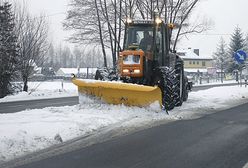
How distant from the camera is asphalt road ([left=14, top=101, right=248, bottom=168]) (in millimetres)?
6797

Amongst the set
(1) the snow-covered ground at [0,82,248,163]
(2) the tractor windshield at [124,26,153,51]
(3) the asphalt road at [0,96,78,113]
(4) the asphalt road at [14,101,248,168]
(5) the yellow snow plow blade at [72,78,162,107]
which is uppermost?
(2) the tractor windshield at [124,26,153,51]

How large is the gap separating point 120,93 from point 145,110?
970mm

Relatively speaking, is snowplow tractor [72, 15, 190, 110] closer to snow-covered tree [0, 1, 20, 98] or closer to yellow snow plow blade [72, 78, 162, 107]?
yellow snow plow blade [72, 78, 162, 107]

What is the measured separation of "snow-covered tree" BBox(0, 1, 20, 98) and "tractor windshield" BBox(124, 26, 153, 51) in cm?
1191

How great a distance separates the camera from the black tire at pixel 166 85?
14086 millimetres

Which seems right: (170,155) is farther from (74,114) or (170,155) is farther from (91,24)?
(91,24)

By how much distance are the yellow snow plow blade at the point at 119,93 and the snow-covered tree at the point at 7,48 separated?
12.3m

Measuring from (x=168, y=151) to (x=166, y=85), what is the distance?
648 centimetres

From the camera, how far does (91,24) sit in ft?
99.8

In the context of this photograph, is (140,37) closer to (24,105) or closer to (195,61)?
(24,105)

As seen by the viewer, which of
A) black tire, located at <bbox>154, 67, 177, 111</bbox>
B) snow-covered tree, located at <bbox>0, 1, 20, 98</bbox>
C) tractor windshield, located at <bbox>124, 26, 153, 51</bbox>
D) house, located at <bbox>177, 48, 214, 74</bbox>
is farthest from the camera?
house, located at <bbox>177, 48, 214, 74</bbox>

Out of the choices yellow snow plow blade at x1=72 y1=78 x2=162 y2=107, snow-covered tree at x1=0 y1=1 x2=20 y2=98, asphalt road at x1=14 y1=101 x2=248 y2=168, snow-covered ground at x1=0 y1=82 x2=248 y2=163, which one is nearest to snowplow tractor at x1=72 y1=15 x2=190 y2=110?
yellow snow plow blade at x1=72 y1=78 x2=162 y2=107

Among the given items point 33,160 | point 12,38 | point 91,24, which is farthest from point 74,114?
point 91,24

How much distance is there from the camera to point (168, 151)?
777cm
